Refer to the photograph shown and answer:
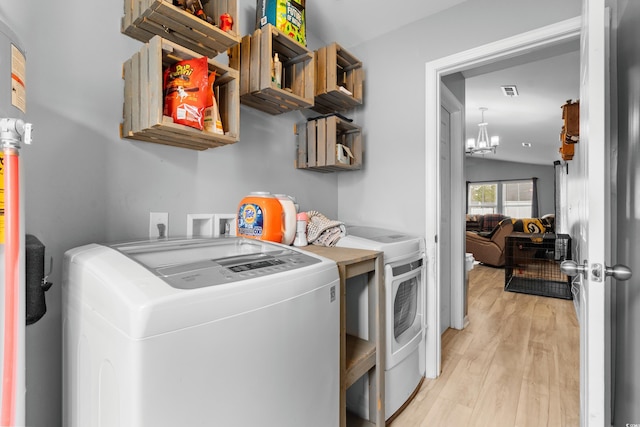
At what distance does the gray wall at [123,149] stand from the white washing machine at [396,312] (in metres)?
0.39

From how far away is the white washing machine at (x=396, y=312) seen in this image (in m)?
1.50

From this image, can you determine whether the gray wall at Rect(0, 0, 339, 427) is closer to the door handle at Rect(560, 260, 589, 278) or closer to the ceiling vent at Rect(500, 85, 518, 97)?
the door handle at Rect(560, 260, 589, 278)

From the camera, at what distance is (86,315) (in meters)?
0.74

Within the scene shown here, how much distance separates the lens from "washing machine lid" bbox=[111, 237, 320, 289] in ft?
2.47

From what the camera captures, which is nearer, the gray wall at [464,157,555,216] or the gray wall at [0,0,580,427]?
the gray wall at [0,0,580,427]

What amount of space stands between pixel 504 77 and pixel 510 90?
17.4 inches

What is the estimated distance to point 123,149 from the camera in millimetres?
1226

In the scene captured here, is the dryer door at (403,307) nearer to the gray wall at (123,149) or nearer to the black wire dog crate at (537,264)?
the gray wall at (123,149)

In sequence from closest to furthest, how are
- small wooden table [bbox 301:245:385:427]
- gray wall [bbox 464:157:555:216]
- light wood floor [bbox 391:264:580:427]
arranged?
1. small wooden table [bbox 301:245:385:427]
2. light wood floor [bbox 391:264:580:427]
3. gray wall [bbox 464:157:555:216]

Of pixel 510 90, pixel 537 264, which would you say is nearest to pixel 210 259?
pixel 510 90

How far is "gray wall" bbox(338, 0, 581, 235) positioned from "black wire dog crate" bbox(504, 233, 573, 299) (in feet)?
9.29

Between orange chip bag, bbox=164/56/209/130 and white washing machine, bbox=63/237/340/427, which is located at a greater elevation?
orange chip bag, bbox=164/56/209/130

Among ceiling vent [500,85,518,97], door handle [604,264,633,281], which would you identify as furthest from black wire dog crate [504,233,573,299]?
door handle [604,264,633,281]

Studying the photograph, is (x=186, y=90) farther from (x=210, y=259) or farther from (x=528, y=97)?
(x=528, y=97)
